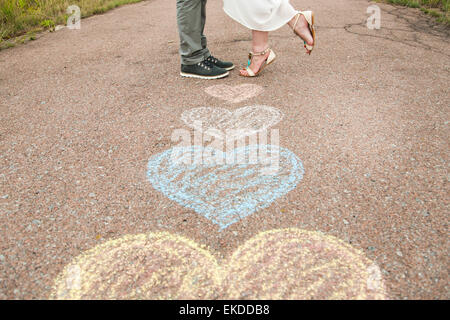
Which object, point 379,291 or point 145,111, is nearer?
point 379,291

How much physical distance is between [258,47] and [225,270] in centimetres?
217

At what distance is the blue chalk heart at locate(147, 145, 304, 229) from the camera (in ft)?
5.42

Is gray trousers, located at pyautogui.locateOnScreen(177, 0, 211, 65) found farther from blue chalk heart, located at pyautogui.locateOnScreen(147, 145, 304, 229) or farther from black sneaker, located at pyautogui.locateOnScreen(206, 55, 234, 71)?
blue chalk heart, located at pyautogui.locateOnScreen(147, 145, 304, 229)

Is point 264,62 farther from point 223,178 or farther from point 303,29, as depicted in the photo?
point 223,178

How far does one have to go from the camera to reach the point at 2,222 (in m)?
1.59

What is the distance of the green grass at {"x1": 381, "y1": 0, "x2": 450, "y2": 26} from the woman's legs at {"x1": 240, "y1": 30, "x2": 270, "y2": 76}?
3.05 metres

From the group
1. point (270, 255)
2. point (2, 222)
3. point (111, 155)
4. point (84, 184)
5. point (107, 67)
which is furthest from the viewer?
point (107, 67)

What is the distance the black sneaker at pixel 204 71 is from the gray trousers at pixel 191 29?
4 centimetres

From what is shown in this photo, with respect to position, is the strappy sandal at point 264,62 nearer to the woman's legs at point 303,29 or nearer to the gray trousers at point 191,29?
the woman's legs at point 303,29

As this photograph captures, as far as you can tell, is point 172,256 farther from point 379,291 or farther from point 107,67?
point 107,67

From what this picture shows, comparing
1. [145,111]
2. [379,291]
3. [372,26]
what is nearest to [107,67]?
[145,111]

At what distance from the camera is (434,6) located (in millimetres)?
5234

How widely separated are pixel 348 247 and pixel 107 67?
2889 mm

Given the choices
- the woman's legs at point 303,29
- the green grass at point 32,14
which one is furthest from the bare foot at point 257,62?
the green grass at point 32,14
